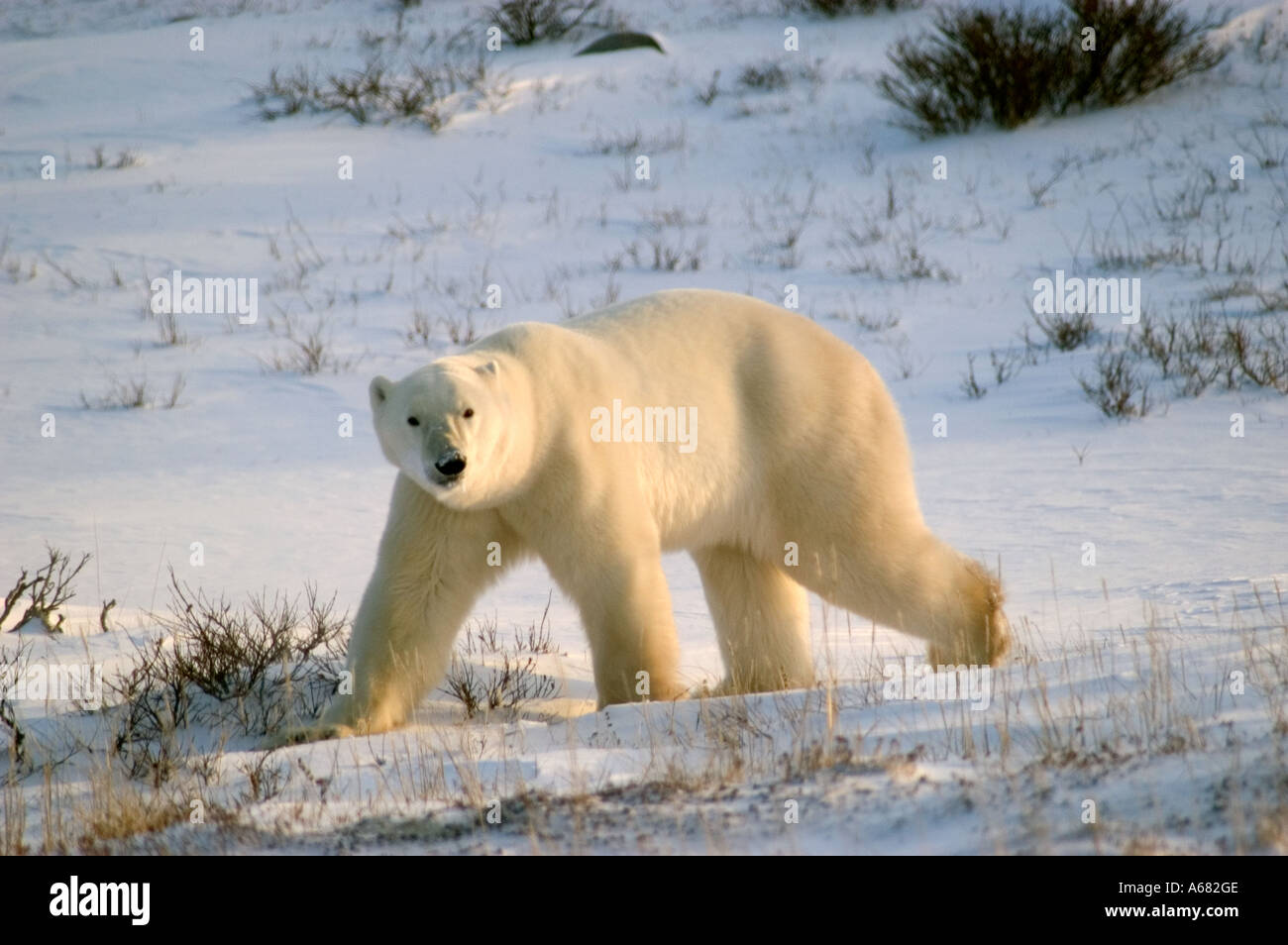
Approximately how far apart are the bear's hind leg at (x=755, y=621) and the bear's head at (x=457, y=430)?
1.33 m

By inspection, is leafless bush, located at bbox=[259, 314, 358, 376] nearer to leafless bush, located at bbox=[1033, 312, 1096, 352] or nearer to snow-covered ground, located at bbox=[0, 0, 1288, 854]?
snow-covered ground, located at bbox=[0, 0, 1288, 854]

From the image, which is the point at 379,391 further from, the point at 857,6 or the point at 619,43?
the point at 857,6

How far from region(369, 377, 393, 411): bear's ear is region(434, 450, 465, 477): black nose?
38 centimetres

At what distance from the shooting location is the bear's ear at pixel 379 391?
407cm

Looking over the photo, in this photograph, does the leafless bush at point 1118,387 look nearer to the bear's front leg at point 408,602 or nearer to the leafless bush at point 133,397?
the bear's front leg at point 408,602

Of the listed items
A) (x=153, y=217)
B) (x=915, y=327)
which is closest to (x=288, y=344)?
(x=153, y=217)

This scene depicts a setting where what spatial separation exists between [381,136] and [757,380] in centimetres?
1143

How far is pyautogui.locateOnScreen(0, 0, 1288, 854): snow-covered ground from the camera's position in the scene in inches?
125

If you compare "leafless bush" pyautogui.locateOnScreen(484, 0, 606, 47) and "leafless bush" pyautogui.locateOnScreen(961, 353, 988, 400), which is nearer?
"leafless bush" pyautogui.locateOnScreen(961, 353, 988, 400)

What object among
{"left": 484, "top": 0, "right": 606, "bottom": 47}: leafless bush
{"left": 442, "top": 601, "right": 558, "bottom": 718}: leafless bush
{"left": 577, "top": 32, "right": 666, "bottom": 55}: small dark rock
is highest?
{"left": 484, "top": 0, "right": 606, "bottom": 47}: leafless bush

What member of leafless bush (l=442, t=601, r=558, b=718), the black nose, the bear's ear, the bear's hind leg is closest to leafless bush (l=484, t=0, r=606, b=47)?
leafless bush (l=442, t=601, r=558, b=718)

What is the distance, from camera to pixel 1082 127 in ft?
46.4

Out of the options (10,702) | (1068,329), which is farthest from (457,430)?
(1068,329)

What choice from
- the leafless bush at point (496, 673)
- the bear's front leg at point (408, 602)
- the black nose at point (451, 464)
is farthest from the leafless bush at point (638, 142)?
the black nose at point (451, 464)
